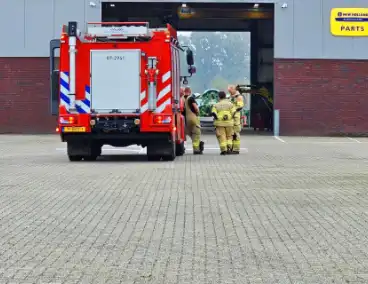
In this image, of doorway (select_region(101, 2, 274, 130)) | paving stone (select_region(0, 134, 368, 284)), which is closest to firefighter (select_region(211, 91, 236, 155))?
paving stone (select_region(0, 134, 368, 284))

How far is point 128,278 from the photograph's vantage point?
21.6ft

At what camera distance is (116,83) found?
18.3 m

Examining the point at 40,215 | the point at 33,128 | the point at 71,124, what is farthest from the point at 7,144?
the point at 40,215

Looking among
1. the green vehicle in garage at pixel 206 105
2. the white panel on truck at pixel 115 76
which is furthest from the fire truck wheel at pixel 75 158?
the green vehicle in garage at pixel 206 105

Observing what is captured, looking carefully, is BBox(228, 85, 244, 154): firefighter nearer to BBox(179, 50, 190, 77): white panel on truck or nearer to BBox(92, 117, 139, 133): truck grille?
BBox(179, 50, 190, 77): white panel on truck

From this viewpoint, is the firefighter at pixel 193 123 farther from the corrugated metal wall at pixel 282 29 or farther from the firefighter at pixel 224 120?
the corrugated metal wall at pixel 282 29

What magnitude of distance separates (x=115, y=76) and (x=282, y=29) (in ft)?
51.9

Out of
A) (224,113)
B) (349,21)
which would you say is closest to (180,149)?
(224,113)

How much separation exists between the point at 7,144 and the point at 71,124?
29.7 ft

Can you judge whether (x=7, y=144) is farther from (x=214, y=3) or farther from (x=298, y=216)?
(x=298, y=216)

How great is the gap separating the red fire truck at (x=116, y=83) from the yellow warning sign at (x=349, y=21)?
15.8 metres

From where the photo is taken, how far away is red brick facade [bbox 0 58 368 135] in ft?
109

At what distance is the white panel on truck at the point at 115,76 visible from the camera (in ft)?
59.9

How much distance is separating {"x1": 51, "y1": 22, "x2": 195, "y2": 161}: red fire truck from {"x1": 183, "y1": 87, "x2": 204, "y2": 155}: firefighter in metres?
3.65
